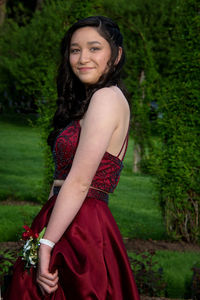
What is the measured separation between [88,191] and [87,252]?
12.2 inches

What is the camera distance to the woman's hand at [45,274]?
6.59 ft

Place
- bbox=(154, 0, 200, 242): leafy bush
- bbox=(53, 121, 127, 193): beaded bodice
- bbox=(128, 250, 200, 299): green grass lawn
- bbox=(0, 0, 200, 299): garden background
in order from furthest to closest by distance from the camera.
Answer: bbox=(154, 0, 200, 242): leafy bush → bbox=(0, 0, 200, 299): garden background → bbox=(128, 250, 200, 299): green grass lawn → bbox=(53, 121, 127, 193): beaded bodice

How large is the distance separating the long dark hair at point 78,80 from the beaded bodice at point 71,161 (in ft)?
0.41

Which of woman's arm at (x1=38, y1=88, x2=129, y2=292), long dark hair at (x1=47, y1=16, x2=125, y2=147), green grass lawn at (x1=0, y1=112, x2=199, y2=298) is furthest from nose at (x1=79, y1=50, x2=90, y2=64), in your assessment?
A: green grass lawn at (x1=0, y1=112, x2=199, y2=298)

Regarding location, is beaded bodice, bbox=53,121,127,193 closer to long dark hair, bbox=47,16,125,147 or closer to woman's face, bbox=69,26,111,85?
long dark hair, bbox=47,16,125,147

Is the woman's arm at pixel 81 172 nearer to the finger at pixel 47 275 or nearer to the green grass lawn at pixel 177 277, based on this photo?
the finger at pixel 47 275

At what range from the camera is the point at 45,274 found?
2.00 meters

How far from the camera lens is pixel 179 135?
6.13 m

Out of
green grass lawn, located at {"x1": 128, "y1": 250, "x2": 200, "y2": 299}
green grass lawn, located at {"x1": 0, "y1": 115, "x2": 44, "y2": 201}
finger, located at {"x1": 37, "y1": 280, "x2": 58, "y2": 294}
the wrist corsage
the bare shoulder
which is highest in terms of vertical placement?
the bare shoulder

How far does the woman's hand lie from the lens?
2.01 m

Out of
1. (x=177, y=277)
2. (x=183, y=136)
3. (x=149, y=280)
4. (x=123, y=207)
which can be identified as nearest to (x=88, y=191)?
(x=149, y=280)

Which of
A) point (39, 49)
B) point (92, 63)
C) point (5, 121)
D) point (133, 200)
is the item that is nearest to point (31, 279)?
point (92, 63)

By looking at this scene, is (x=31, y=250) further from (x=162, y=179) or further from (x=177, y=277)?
(x=162, y=179)

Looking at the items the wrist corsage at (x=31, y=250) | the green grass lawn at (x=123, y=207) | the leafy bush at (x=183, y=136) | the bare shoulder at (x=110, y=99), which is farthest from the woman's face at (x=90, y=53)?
the leafy bush at (x=183, y=136)
